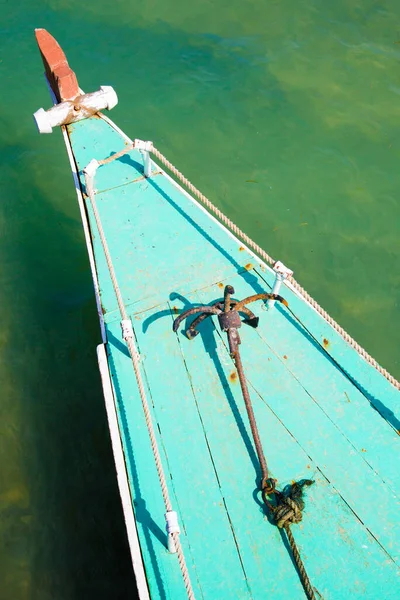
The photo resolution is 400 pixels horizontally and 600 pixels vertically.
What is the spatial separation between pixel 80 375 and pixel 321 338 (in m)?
3.72

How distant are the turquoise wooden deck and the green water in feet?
7.40

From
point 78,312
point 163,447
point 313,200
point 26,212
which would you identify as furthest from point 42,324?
point 313,200

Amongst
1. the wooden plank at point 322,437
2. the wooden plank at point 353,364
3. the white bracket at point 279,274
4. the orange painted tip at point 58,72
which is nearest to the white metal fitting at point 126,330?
the wooden plank at point 322,437

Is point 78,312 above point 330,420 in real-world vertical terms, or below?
above

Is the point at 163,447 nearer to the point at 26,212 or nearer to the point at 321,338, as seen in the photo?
the point at 321,338

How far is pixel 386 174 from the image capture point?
822 cm

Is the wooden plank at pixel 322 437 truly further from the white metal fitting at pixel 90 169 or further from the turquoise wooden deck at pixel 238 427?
the white metal fitting at pixel 90 169

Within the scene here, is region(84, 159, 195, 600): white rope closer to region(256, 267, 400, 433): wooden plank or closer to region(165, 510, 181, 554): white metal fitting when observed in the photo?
region(165, 510, 181, 554): white metal fitting

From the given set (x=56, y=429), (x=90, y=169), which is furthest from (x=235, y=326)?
(x=56, y=429)

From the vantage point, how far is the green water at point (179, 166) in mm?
5699

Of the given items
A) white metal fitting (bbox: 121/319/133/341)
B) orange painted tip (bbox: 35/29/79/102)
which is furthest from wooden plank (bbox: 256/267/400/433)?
orange painted tip (bbox: 35/29/79/102)

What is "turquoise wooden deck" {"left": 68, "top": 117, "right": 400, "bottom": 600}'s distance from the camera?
3430 millimetres

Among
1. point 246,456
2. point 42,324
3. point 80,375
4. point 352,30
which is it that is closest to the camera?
point 246,456

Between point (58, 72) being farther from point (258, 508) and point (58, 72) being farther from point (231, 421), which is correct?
point (258, 508)
